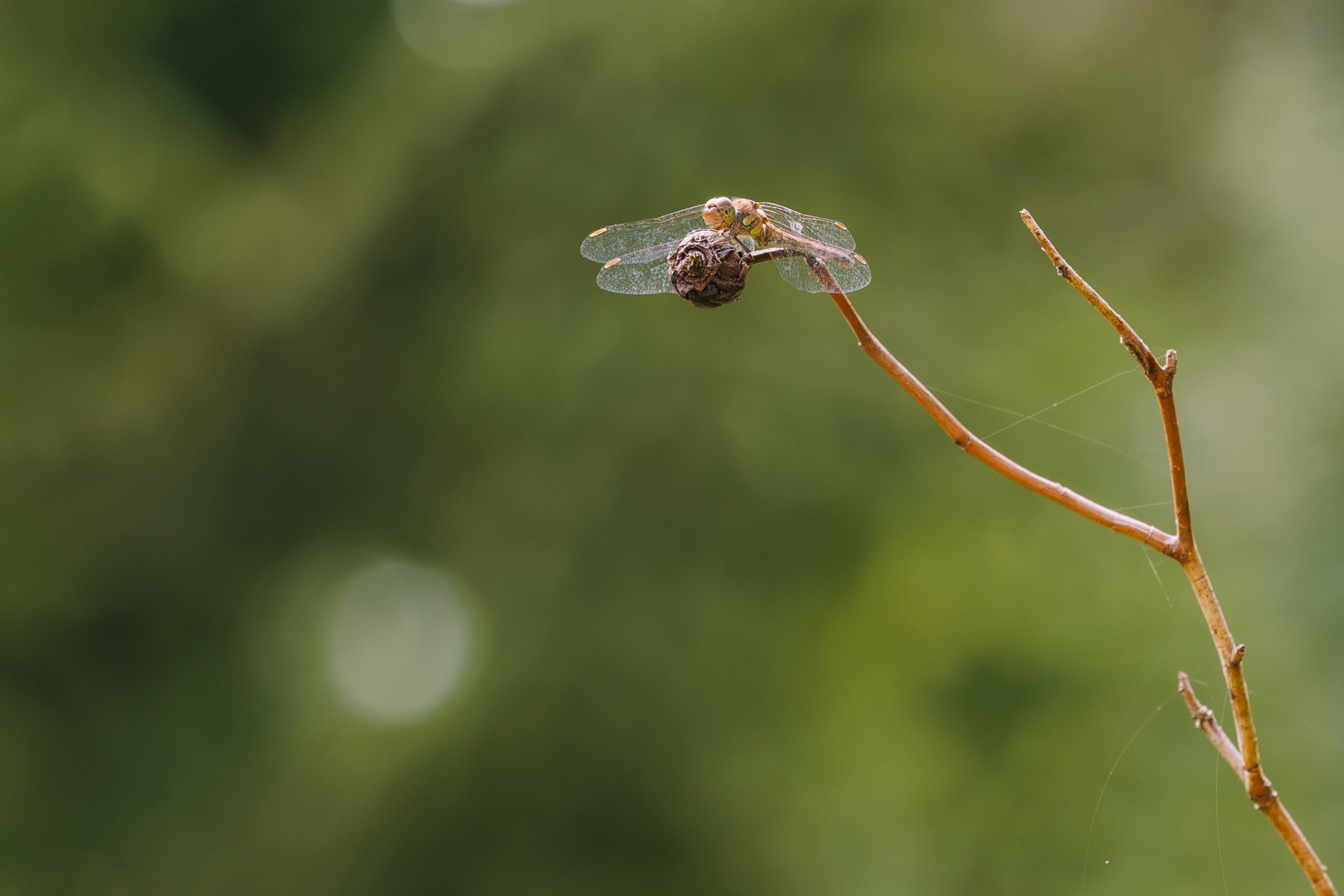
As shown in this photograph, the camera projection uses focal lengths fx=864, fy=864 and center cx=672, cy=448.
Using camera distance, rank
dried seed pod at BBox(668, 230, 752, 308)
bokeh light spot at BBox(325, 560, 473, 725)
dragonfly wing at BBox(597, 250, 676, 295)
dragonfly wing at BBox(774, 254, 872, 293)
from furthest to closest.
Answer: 1. bokeh light spot at BBox(325, 560, 473, 725)
2. dragonfly wing at BBox(597, 250, 676, 295)
3. dragonfly wing at BBox(774, 254, 872, 293)
4. dried seed pod at BBox(668, 230, 752, 308)

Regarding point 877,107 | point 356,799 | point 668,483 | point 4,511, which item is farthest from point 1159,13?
point 4,511

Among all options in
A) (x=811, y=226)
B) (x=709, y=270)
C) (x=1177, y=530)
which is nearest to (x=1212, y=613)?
(x=1177, y=530)

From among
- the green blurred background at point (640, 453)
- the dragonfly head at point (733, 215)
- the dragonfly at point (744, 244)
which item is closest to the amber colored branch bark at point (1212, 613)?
the dragonfly at point (744, 244)

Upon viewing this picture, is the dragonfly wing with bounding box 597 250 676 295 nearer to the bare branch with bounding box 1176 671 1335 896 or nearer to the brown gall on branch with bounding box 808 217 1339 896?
the brown gall on branch with bounding box 808 217 1339 896

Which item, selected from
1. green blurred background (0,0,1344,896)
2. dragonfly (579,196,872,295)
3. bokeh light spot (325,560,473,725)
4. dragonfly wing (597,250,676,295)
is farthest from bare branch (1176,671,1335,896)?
bokeh light spot (325,560,473,725)

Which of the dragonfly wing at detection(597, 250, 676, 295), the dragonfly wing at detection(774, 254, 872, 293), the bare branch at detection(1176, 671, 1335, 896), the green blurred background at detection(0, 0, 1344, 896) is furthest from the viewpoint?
the green blurred background at detection(0, 0, 1344, 896)

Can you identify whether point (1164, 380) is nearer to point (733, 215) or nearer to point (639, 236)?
point (733, 215)

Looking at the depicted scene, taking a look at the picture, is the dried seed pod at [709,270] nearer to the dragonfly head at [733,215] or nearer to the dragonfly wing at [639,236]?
the dragonfly head at [733,215]
